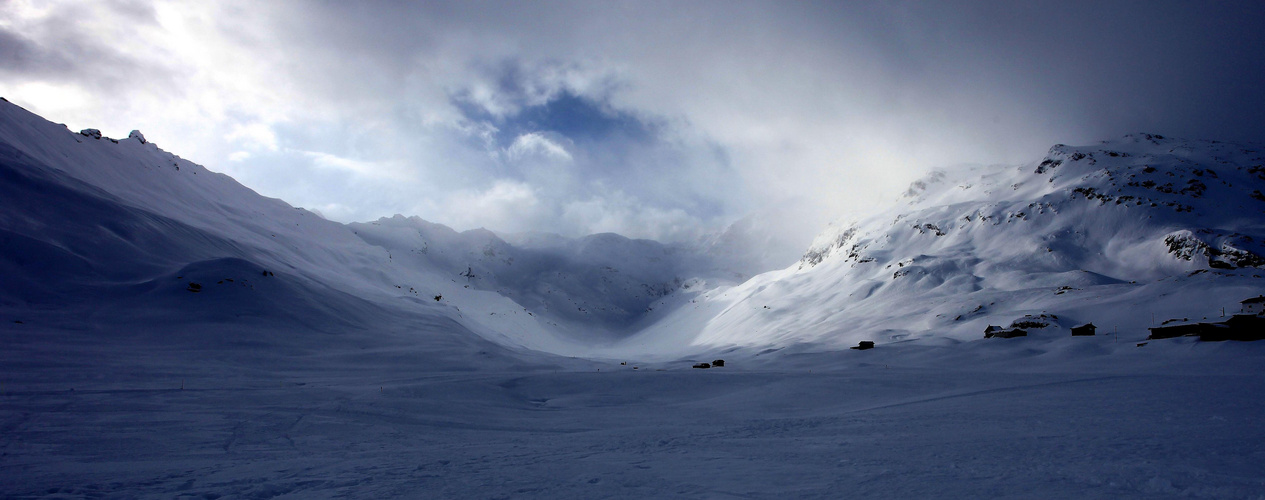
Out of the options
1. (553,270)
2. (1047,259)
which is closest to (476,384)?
(1047,259)

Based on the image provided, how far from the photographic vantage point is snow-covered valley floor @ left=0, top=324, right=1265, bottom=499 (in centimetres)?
635

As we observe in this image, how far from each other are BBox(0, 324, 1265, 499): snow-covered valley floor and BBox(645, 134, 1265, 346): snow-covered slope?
2088 cm

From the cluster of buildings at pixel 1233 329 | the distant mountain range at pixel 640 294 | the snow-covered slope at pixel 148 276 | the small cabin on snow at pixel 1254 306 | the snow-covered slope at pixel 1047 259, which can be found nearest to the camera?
the cluster of buildings at pixel 1233 329

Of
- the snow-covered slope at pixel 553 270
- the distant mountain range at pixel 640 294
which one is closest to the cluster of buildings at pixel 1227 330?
the distant mountain range at pixel 640 294

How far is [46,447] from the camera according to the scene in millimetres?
8375

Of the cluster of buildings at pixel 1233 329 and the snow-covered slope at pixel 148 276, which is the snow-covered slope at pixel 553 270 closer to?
the snow-covered slope at pixel 148 276

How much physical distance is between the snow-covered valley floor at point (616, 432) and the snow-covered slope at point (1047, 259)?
68.5ft

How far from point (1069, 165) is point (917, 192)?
36.5 metres

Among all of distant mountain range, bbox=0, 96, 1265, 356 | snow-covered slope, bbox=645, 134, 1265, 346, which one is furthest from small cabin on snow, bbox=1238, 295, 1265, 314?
snow-covered slope, bbox=645, 134, 1265, 346

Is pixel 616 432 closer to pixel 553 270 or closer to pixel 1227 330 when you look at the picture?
pixel 1227 330

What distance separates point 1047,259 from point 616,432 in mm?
75758

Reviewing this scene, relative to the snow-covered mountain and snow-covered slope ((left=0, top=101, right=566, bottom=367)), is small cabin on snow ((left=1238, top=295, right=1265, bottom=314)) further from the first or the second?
the snow-covered mountain

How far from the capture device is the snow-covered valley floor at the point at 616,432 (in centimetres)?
635

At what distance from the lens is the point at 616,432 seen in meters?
10.9
